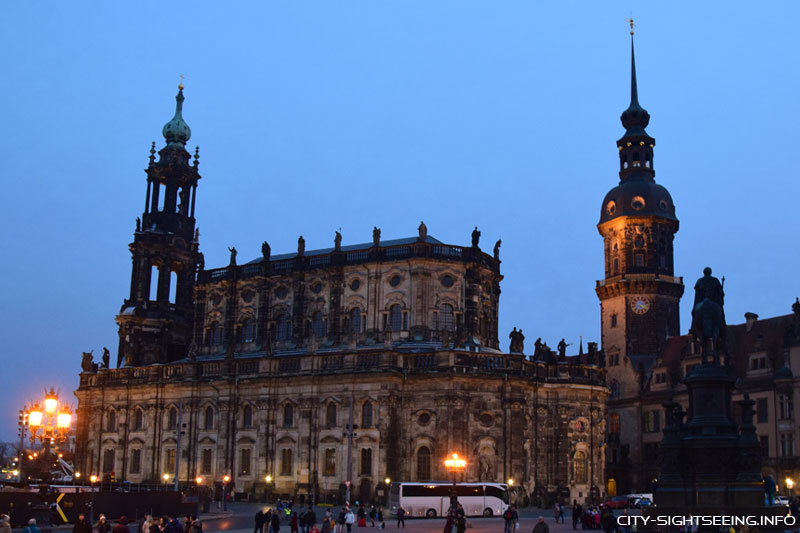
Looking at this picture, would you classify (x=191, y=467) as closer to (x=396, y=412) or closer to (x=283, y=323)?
(x=283, y=323)

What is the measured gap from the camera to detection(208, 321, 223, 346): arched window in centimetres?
8038

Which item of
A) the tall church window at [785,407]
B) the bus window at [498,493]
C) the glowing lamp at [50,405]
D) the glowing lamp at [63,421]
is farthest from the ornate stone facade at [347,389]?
the glowing lamp at [50,405]

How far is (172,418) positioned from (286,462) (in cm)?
1203

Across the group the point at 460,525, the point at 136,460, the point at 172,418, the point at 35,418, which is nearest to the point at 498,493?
the point at 460,525

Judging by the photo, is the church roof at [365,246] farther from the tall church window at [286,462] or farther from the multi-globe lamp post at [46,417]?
the multi-globe lamp post at [46,417]

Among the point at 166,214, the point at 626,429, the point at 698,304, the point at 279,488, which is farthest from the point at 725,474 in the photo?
the point at 166,214

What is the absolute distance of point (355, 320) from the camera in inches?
2916

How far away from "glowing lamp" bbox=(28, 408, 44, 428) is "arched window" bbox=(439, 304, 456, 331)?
42805mm

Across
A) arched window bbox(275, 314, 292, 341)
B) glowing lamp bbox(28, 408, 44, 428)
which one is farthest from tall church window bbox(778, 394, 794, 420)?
glowing lamp bbox(28, 408, 44, 428)

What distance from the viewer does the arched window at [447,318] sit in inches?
2830

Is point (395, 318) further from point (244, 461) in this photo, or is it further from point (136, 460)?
point (136, 460)

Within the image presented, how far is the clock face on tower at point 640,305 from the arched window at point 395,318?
1173 inches

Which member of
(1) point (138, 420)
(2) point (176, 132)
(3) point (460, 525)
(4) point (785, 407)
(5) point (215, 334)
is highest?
(2) point (176, 132)

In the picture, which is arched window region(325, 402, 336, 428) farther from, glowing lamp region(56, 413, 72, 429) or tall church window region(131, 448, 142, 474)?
glowing lamp region(56, 413, 72, 429)
